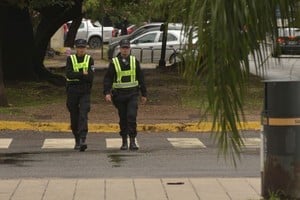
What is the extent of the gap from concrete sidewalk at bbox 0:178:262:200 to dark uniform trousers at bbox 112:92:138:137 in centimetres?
293

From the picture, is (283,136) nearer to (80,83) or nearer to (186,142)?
(80,83)

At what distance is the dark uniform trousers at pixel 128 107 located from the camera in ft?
38.4

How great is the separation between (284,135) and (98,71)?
914 inches

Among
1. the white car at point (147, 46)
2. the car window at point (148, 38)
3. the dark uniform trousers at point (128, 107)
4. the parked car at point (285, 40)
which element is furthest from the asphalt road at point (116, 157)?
the car window at point (148, 38)

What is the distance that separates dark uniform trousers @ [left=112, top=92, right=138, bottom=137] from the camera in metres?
11.7

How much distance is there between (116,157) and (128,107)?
0.95 metres

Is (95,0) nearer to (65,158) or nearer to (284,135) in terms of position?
(65,158)

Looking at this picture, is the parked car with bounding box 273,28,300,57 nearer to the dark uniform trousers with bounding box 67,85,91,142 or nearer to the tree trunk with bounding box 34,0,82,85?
the dark uniform trousers with bounding box 67,85,91,142

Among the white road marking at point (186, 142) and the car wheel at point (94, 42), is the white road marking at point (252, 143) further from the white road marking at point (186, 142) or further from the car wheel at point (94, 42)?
the car wheel at point (94, 42)

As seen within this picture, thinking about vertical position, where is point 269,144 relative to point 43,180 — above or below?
above

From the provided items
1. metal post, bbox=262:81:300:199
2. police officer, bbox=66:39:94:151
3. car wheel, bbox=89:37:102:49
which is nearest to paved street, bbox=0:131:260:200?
police officer, bbox=66:39:94:151

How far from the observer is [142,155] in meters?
11.5

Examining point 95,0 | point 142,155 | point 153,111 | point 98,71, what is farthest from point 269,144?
point 98,71

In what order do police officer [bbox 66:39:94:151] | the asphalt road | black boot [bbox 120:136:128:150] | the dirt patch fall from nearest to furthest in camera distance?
the asphalt road → police officer [bbox 66:39:94:151] → black boot [bbox 120:136:128:150] → the dirt patch
